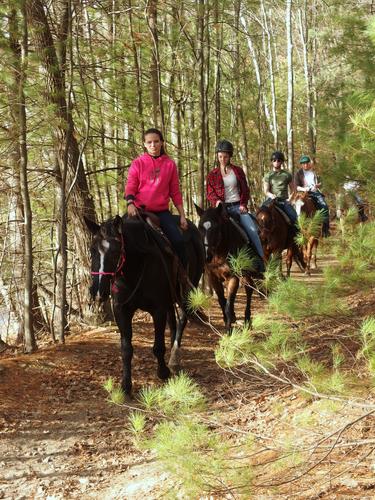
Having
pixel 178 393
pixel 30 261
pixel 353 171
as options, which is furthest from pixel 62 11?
pixel 178 393

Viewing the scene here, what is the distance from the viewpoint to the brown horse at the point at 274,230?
10.5 m

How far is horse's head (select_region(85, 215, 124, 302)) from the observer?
16.8 ft

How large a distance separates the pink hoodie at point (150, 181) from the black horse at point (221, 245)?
90cm

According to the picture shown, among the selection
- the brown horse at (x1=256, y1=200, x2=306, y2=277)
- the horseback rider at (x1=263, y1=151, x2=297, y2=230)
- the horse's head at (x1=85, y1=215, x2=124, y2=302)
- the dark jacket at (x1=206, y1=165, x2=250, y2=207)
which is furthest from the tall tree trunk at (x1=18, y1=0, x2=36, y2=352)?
the horseback rider at (x1=263, y1=151, x2=297, y2=230)

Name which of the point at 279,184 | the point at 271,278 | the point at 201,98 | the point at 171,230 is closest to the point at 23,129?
the point at 171,230

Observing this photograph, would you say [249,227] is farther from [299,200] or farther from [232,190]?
[299,200]

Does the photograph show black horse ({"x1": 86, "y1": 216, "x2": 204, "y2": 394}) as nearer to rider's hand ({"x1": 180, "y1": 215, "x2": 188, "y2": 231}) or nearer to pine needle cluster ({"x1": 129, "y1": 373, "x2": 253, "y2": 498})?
rider's hand ({"x1": 180, "y1": 215, "x2": 188, "y2": 231})

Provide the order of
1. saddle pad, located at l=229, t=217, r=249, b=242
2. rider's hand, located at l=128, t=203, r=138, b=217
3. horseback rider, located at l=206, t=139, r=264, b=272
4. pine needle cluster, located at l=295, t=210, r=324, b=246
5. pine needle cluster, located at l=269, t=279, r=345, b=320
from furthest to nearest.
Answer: horseback rider, located at l=206, t=139, r=264, b=272, saddle pad, located at l=229, t=217, r=249, b=242, rider's hand, located at l=128, t=203, r=138, b=217, pine needle cluster, located at l=295, t=210, r=324, b=246, pine needle cluster, located at l=269, t=279, r=345, b=320

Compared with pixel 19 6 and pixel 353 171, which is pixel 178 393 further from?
pixel 19 6

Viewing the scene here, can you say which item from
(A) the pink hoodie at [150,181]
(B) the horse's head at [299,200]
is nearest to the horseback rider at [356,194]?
(A) the pink hoodie at [150,181]

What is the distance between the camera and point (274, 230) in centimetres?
1073

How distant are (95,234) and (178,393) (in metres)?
2.64

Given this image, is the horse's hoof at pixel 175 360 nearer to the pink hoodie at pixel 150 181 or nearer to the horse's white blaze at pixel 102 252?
the pink hoodie at pixel 150 181

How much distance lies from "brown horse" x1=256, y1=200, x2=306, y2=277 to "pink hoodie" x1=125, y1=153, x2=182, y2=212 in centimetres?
409
